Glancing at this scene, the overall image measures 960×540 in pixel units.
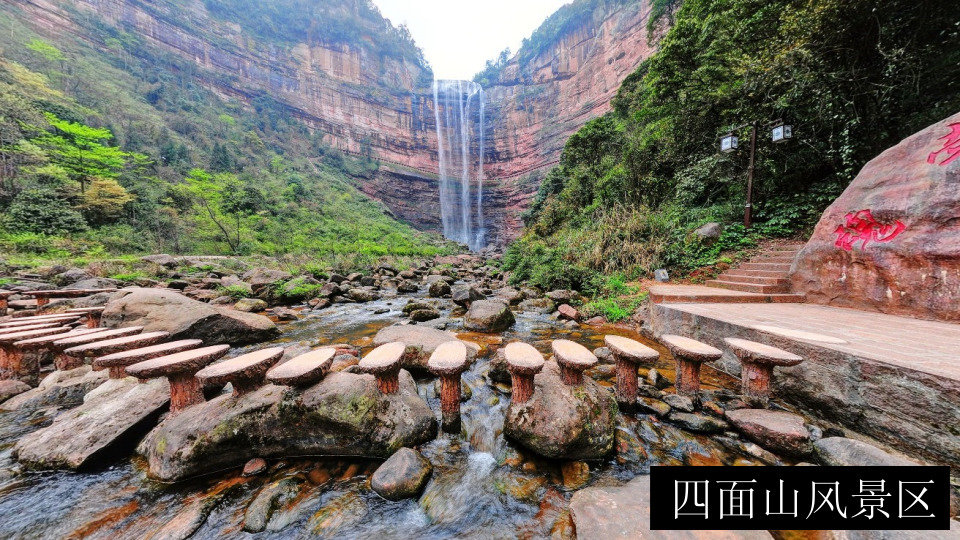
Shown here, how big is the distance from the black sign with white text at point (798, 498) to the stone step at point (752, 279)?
4.38 m

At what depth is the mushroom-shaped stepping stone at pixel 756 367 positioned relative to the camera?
196cm

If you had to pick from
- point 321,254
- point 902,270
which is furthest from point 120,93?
point 902,270

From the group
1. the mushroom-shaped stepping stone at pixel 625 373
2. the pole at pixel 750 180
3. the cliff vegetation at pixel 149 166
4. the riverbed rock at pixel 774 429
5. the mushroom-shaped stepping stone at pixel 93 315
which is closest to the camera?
the riverbed rock at pixel 774 429

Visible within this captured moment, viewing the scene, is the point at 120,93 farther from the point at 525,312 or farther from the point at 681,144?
the point at 681,144

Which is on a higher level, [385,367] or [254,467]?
[385,367]

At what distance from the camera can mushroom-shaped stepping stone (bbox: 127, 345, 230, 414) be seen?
1851 millimetres

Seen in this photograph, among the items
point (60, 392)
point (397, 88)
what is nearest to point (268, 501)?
point (60, 392)

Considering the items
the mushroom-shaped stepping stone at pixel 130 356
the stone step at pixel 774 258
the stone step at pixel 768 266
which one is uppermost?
the stone step at pixel 774 258

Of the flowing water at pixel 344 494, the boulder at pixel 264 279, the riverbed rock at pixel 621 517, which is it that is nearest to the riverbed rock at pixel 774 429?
the flowing water at pixel 344 494

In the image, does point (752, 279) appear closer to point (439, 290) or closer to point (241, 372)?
point (439, 290)

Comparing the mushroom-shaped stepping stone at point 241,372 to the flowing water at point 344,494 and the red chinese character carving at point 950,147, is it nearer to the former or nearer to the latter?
→ the flowing water at point 344,494

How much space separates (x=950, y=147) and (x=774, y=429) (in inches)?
175

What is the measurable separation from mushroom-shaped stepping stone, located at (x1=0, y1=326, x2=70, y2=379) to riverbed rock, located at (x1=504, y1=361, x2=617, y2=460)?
4.47 m

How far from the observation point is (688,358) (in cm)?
218
